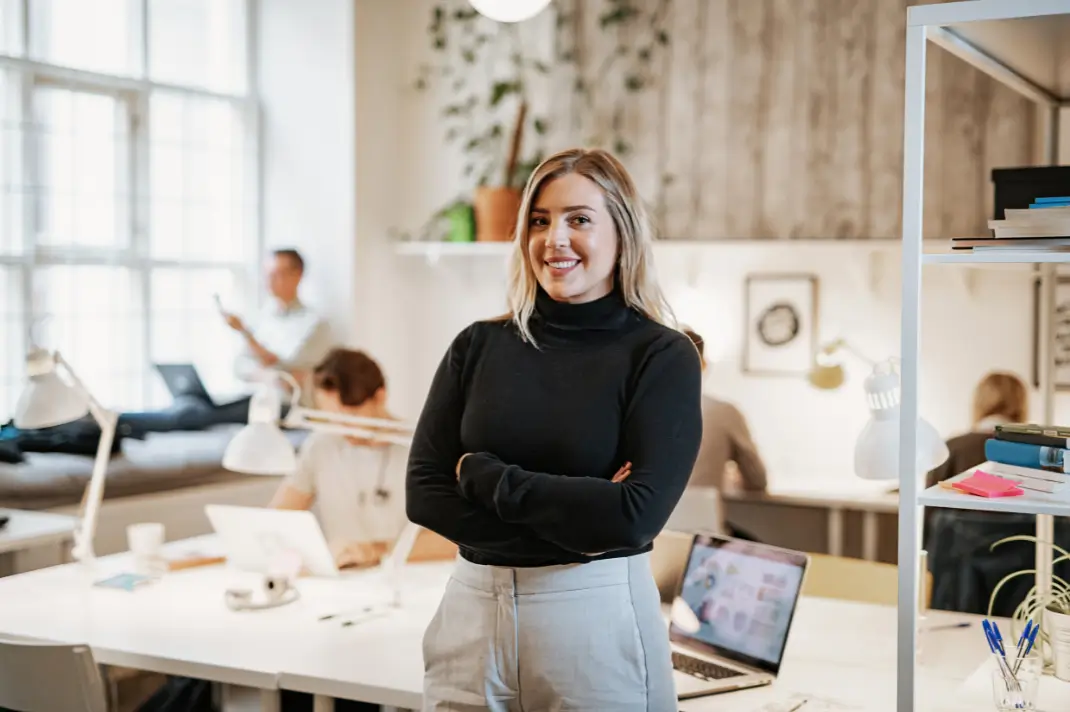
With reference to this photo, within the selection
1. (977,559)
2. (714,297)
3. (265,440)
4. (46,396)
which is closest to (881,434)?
(977,559)

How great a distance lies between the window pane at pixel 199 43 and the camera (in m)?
5.69

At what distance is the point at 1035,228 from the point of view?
6.15ft

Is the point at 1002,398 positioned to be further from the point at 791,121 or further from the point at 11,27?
the point at 11,27

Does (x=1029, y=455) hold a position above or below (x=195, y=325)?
below

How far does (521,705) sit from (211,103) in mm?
4767

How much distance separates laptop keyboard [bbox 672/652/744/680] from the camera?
7.48 feet

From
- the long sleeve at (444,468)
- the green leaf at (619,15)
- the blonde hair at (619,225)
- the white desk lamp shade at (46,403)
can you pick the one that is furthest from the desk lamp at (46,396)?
the green leaf at (619,15)

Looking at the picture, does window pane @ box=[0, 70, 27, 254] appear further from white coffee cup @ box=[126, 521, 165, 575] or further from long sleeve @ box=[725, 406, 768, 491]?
long sleeve @ box=[725, 406, 768, 491]

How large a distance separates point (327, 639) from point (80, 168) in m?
3.43

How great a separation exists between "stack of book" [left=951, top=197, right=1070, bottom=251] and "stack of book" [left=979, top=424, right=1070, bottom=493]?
0.30 metres

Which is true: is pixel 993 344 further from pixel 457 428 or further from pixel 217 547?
pixel 457 428

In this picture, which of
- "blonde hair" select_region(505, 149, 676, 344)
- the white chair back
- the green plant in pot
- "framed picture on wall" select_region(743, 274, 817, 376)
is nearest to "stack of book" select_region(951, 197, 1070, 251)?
"blonde hair" select_region(505, 149, 676, 344)

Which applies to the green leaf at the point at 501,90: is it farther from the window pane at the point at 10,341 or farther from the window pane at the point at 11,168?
the window pane at the point at 10,341

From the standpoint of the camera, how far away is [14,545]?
3.25 m
